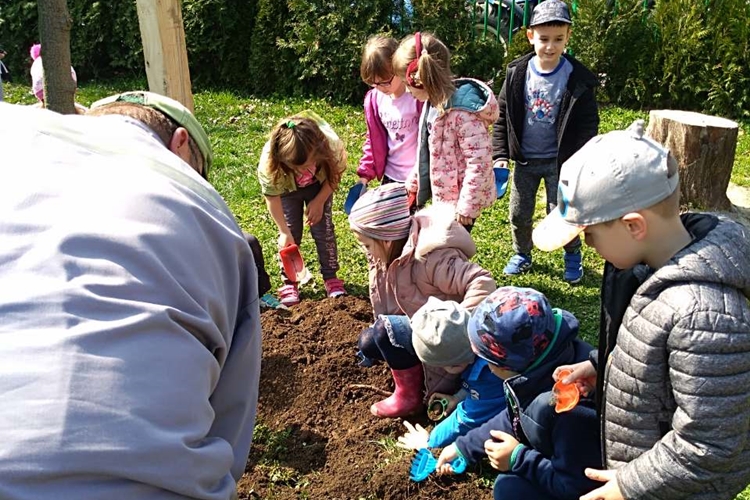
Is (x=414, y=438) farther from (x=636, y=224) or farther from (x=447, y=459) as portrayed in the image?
(x=636, y=224)

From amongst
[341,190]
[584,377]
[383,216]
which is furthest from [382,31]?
[584,377]

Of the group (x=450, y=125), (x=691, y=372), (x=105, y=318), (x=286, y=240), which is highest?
(x=105, y=318)

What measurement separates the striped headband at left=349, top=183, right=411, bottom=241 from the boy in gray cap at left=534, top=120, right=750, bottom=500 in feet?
4.63

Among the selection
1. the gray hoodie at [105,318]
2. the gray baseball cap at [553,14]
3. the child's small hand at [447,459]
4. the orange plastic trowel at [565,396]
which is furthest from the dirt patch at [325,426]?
the gray baseball cap at [553,14]

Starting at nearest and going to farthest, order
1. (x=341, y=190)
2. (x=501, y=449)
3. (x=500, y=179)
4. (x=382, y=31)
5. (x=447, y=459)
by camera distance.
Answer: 1. (x=501, y=449)
2. (x=447, y=459)
3. (x=500, y=179)
4. (x=341, y=190)
5. (x=382, y=31)

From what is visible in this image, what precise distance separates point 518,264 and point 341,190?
209 centimetres

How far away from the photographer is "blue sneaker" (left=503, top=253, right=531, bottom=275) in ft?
17.0

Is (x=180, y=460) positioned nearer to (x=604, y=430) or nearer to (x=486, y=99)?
(x=604, y=430)

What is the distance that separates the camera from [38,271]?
1.42 metres

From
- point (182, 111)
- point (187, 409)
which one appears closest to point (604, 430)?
point (187, 409)

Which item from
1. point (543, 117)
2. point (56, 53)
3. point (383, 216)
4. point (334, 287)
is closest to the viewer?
point (56, 53)

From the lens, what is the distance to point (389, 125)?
495 centimetres

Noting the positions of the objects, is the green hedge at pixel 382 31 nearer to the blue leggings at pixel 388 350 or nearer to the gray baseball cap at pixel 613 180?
the blue leggings at pixel 388 350

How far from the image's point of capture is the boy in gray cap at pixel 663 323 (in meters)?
1.94
